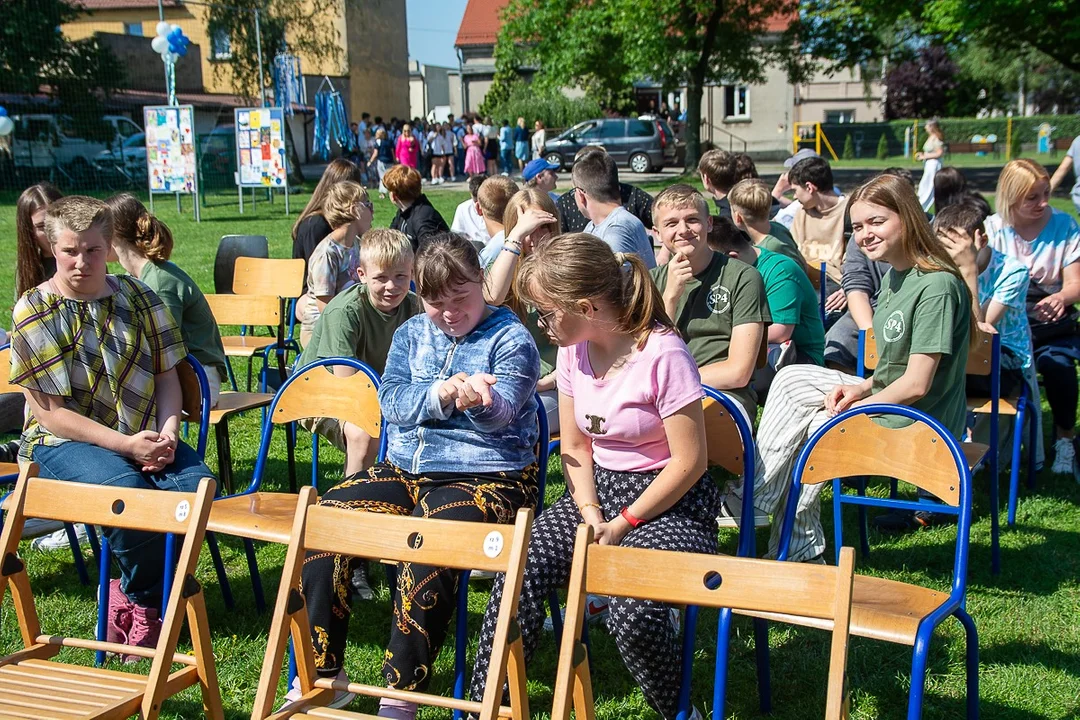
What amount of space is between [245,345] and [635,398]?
395 cm

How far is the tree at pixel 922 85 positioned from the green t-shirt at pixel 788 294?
5203cm

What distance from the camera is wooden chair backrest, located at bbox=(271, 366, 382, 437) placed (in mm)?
3773

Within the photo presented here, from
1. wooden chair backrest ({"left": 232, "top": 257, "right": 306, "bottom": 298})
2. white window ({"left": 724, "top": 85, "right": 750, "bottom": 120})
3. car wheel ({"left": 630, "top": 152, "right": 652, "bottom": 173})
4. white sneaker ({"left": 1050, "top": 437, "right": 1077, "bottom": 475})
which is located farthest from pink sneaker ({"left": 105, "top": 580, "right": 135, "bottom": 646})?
white window ({"left": 724, "top": 85, "right": 750, "bottom": 120})

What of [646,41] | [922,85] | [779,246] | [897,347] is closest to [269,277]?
[779,246]

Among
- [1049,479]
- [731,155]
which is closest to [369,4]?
[731,155]

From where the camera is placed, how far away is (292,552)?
263cm

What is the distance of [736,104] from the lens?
41344 mm

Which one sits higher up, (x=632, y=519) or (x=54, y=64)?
(x=54, y=64)

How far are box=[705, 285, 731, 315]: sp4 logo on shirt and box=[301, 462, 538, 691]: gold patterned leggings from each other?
1.16 metres

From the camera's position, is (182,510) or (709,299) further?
(709,299)

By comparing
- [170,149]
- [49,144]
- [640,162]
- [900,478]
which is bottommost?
[900,478]

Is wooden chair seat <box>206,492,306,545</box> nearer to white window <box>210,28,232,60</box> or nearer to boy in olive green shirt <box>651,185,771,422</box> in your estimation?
boy in olive green shirt <box>651,185,771,422</box>

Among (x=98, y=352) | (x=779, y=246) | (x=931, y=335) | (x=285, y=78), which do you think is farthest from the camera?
(x=285, y=78)

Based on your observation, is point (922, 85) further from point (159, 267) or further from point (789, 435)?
point (159, 267)
